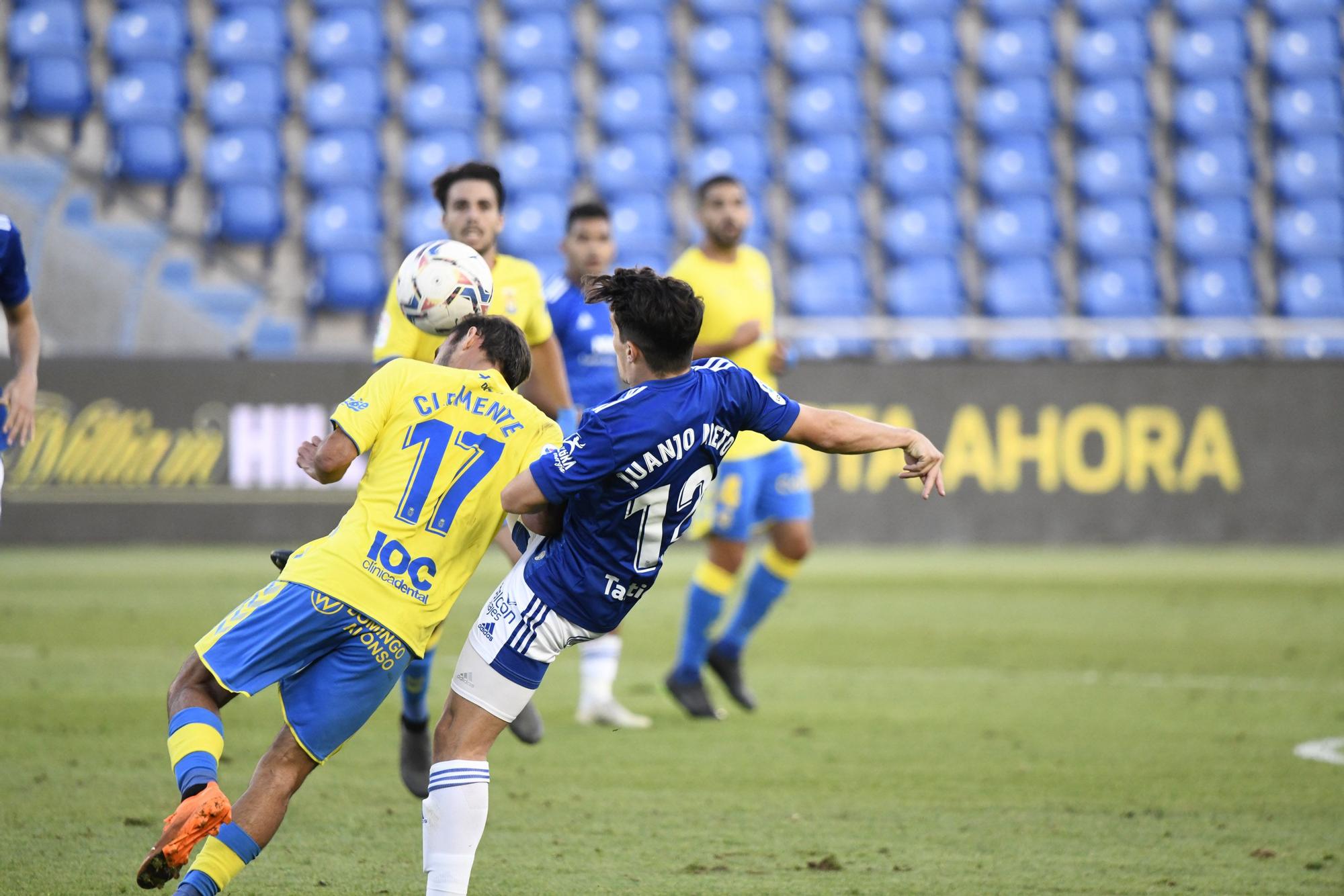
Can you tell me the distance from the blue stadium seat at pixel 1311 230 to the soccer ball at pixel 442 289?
16.7m

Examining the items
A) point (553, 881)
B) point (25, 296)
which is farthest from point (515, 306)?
point (553, 881)

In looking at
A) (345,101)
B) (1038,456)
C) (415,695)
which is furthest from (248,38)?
(415,695)

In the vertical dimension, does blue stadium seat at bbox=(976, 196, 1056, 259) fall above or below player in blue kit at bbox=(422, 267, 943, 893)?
above

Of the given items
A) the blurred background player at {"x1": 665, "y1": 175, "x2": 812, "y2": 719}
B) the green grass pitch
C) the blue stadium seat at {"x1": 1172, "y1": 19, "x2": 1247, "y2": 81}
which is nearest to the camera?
the green grass pitch

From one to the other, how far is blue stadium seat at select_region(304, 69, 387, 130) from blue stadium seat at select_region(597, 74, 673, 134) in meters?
2.75

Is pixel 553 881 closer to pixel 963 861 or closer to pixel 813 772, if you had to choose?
pixel 963 861

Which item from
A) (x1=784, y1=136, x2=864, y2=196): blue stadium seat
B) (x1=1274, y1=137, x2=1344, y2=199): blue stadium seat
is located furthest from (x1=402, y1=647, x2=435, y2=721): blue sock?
(x1=1274, y1=137, x2=1344, y2=199): blue stadium seat

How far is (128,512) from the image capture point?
1401cm

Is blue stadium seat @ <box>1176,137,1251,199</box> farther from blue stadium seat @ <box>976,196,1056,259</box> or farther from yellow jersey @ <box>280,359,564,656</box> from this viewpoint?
yellow jersey @ <box>280,359,564,656</box>

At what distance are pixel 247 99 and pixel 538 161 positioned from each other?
3462 millimetres

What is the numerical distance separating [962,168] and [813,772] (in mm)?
14917

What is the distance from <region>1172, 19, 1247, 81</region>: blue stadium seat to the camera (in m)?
19.9

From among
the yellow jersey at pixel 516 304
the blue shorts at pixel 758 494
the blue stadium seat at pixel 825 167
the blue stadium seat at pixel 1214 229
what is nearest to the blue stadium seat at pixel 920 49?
the blue stadium seat at pixel 825 167

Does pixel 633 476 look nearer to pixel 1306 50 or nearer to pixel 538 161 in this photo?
pixel 538 161
